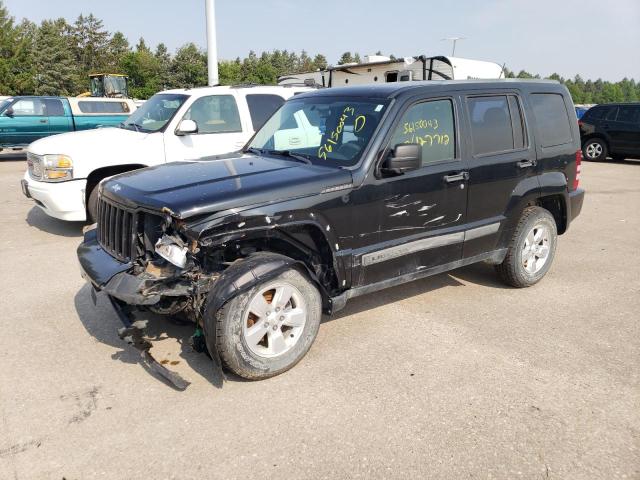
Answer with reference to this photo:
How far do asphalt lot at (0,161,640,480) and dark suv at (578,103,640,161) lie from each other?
12507mm

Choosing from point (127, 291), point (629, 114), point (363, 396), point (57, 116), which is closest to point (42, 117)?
point (57, 116)

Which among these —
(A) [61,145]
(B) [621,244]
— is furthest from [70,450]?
(B) [621,244]

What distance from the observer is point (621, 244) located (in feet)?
23.0

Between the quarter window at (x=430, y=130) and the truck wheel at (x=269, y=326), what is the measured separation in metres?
1.37

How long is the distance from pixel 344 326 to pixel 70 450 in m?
2.19

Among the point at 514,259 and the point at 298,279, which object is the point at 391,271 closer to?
the point at 298,279

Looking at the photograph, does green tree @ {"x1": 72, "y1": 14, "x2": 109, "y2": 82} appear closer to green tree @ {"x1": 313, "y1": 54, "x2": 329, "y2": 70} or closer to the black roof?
green tree @ {"x1": 313, "y1": 54, "x2": 329, "y2": 70}

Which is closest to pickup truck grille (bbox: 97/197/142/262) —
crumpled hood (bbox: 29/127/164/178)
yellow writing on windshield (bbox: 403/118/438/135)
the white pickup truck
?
yellow writing on windshield (bbox: 403/118/438/135)

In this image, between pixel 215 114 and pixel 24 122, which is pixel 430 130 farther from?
pixel 24 122

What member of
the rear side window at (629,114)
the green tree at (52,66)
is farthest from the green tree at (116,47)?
the rear side window at (629,114)

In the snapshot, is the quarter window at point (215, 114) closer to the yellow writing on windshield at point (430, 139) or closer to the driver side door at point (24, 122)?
the yellow writing on windshield at point (430, 139)

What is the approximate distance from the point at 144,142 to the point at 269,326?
4519 mm

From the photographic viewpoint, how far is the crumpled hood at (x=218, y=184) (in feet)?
10.8

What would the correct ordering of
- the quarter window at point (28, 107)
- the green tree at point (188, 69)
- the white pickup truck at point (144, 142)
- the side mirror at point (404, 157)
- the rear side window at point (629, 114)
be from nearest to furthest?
1. the side mirror at point (404, 157)
2. the white pickup truck at point (144, 142)
3. the quarter window at point (28, 107)
4. the rear side window at point (629, 114)
5. the green tree at point (188, 69)
